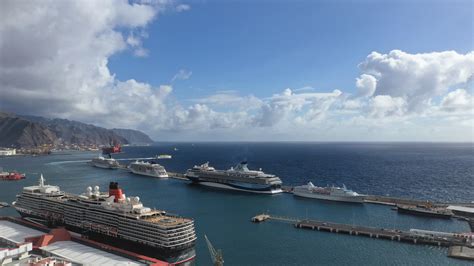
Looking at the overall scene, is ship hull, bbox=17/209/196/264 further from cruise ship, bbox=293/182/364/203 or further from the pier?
cruise ship, bbox=293/182/364/203

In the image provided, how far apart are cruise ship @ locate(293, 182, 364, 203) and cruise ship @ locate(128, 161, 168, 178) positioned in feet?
189

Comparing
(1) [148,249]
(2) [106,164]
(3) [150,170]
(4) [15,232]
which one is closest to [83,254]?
(1) [148,249]

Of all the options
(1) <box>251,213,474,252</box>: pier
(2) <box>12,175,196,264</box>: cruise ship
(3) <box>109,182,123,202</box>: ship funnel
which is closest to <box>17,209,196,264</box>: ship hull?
(2) <box>12,175,196,264</box>: cruise ship

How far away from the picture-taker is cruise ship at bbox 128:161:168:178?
128 m

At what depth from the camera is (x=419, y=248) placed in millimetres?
49406

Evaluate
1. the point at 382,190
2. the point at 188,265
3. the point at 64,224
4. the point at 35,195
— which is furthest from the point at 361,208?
the point at 35,195

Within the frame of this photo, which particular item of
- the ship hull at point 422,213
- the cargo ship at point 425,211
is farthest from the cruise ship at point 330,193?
the cargo ship at point 425,211

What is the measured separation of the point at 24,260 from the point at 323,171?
11707cm

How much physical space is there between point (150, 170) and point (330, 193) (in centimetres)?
7357

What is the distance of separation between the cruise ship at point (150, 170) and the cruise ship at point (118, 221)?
2557 inches

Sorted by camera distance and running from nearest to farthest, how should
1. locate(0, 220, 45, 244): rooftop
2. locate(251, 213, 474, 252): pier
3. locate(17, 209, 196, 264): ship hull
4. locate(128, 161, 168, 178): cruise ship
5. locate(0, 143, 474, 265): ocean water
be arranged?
1. locate(17, 209, 196, 264): ship hull
2. locate(0, 143, 474, 265): ocean water
3. locate(0, 220, 45, 244): rooftop
4. locate(251, 213, 474, 252): pier
5. locate(128, 161, 168, 178): cruise ship

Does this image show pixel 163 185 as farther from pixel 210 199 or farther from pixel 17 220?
pixel 17 220

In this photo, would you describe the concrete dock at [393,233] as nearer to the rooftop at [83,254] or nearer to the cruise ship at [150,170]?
the rooftop at [83,254]

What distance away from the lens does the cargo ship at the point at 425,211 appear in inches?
2613
